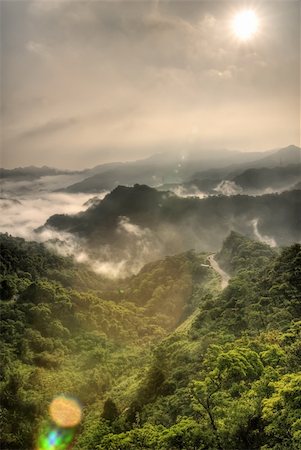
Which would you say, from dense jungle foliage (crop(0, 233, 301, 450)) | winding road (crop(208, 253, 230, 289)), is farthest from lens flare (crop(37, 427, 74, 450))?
winding road (crop(208, 253, 230, 289))

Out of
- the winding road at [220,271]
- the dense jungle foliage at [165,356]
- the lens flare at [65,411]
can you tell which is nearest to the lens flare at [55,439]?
the dense jungle foliage at [165,356]

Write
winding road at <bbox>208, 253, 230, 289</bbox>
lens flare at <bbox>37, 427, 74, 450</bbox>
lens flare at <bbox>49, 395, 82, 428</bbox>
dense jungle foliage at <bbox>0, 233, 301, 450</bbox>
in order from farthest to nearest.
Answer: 1. winding road at <bbox>208, 253, 230, 289</bbox>
2. lens flare at <bbox>49, 395, 82, 428</bbox>
3. lens flare at <bbox>37, 427, 74, 450</bbox>
4. dense jungle foliage at <bbox>0, 233, 301, 450</bbox>

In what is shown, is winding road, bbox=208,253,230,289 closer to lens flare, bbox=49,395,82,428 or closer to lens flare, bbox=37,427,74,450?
lens flare, bbox=49,395,82,428

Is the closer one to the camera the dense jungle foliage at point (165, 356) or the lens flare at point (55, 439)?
the dense jungle foliage at point (165, 356)

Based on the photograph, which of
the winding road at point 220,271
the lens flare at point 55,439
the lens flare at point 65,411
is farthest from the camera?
the winding road at point 220,271

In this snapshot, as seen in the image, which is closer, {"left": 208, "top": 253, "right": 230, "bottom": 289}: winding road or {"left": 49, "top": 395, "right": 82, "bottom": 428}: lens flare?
{"left": 49, "top": 395, "right": 82, "bottom": 428}: lens flare

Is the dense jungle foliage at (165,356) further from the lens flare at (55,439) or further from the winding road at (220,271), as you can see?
the winding road at (220,271)

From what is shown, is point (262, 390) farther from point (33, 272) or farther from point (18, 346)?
point (33, 272)
